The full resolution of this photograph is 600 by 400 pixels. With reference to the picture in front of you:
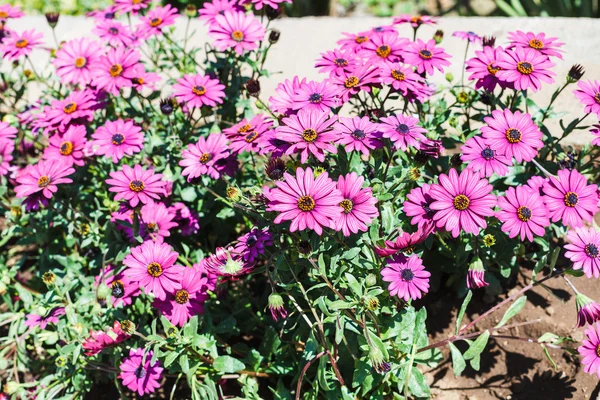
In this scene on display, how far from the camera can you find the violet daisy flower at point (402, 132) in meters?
1.84

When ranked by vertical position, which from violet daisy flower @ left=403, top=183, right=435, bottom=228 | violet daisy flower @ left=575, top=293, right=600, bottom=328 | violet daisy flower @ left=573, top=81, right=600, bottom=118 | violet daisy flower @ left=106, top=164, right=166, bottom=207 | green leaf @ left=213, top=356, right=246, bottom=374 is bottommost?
green leaf @ left=213, top=356, right=246, bottom=374

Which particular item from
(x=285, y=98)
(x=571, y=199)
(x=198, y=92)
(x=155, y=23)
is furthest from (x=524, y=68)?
(x=155, y=23)

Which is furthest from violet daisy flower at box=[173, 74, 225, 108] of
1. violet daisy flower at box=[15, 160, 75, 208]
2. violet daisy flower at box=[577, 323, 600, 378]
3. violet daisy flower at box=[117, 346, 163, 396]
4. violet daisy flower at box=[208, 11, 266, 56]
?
violet daisy flower at box=[577, 323, 600, 378]

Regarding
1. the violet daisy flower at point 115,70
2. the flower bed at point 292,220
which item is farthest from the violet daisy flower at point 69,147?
the violet daisy flower at point 115,70

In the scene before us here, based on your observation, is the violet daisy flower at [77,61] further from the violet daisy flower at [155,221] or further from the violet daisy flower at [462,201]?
the violet daisy flower at [462,201]

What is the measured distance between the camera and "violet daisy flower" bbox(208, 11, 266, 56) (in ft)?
8.01

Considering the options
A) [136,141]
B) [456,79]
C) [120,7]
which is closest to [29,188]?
[136,141]

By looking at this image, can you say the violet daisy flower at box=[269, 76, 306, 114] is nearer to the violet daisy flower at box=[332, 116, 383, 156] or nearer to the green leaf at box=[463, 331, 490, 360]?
the violet daisy flower at box=[332, 116, 383, 156]

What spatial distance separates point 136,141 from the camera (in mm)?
2322

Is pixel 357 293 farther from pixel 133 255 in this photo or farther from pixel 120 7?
pixel 120 7

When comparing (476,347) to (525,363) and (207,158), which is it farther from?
(207,158)

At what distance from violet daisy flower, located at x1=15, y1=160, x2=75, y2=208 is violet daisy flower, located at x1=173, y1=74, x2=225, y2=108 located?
1.73 ft

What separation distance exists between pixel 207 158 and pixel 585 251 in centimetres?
133

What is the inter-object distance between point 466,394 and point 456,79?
180 cm
